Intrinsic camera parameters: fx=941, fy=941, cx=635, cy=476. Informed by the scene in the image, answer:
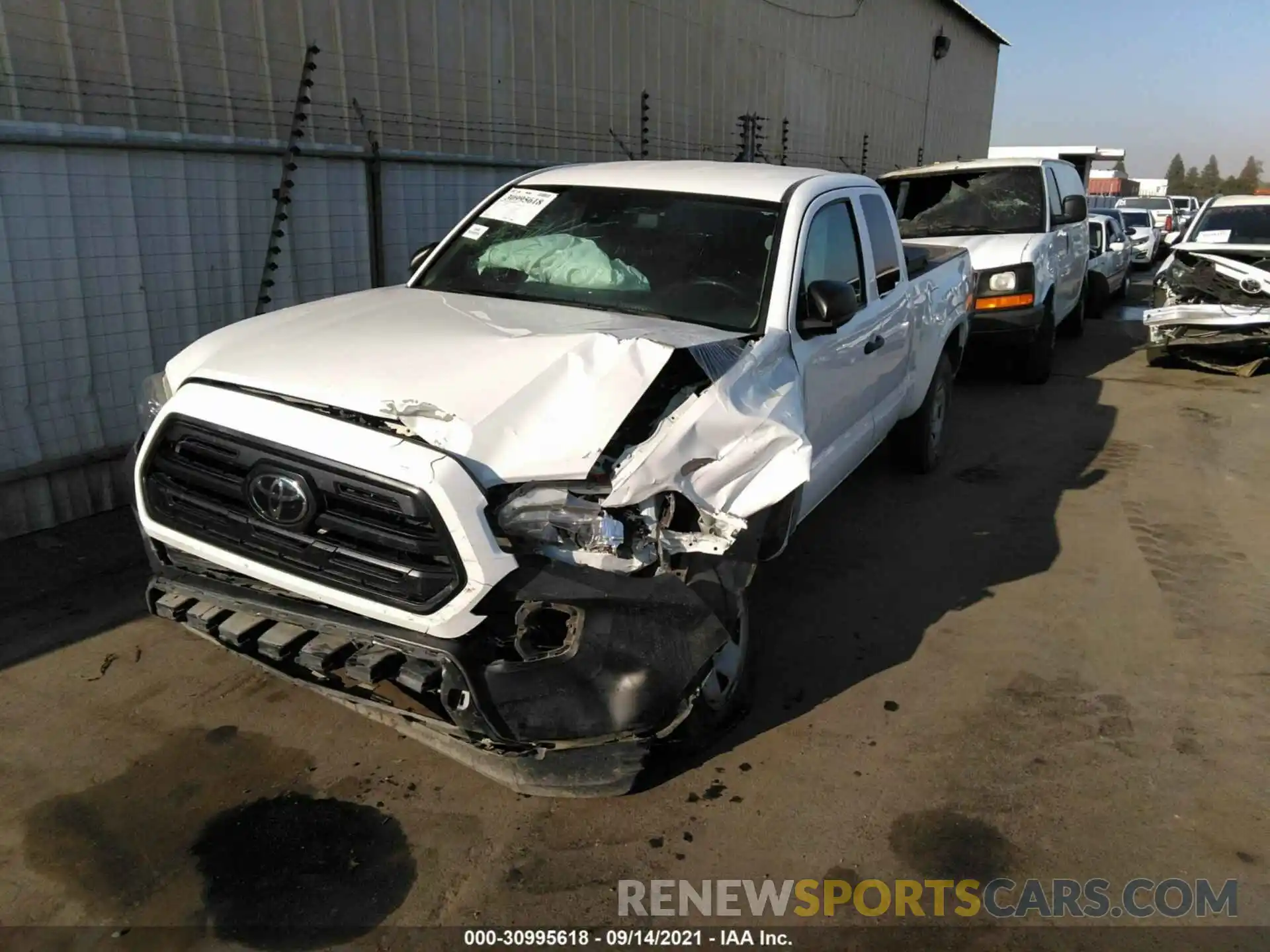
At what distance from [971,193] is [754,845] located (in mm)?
8716

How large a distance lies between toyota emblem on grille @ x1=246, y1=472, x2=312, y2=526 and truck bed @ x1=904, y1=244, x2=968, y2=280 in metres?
4.11

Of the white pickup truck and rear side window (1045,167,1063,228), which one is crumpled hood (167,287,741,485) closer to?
the white pickup truck

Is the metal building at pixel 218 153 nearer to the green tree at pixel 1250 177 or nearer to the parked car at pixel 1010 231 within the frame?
the parked car at pixel 1010 231

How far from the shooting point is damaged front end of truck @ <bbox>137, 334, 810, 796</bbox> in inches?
103

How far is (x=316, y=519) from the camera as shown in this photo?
8.82 feet

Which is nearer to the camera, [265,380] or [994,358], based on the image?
[265,380]

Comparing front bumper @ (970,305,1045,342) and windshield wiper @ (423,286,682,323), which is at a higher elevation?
windshield wiper @ (423,286,682,323)

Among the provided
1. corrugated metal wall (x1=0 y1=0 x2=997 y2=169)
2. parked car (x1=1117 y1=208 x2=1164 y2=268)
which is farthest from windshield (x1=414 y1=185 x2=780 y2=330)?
parked car (x1=1117 y1=208 x2=1164 y2=268)

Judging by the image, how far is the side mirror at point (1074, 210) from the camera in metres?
9.84

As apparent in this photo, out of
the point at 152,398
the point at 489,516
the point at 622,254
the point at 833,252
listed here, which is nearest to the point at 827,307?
the point at 833,252

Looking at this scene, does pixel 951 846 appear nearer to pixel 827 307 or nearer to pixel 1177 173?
pixel 827 307

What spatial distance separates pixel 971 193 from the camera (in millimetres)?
9898

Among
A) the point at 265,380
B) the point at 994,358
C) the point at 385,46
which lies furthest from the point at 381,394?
the point at 994,358

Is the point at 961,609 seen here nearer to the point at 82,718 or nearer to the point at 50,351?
the point at 82,718
